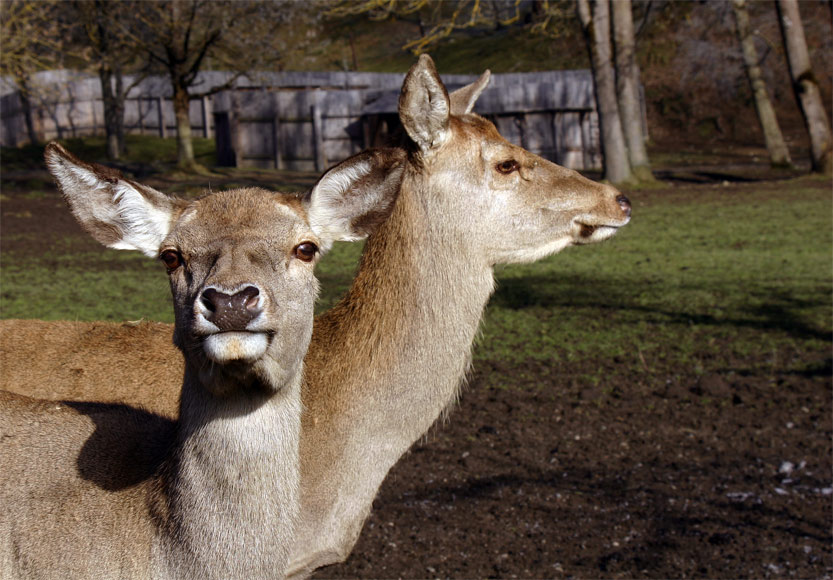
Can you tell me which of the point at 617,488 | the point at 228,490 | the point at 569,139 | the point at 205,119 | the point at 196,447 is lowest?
the point at 617,488

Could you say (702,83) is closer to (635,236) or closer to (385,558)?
(635,236)

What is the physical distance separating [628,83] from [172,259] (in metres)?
21.0

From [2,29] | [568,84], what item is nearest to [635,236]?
[2,29]

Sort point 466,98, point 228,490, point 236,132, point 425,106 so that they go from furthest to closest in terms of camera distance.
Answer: point 236,132, point 466,98, point 425,106, point 228,490

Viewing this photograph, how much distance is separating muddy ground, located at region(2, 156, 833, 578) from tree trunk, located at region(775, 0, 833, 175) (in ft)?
52.8

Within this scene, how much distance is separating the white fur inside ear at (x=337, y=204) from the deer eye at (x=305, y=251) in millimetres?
163

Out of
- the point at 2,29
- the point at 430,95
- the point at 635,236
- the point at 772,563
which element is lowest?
the point at 772,563

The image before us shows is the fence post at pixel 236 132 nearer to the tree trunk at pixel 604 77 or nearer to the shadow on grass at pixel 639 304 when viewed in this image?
the tree trunk at pixel 604 77

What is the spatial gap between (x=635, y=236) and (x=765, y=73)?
25.9 meters

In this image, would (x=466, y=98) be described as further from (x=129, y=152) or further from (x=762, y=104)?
(x=129, y=152)

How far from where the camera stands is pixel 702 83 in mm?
40531

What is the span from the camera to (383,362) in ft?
14.8

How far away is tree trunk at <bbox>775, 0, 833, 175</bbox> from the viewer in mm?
22797

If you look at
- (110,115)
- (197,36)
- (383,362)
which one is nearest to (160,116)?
(110,115)
